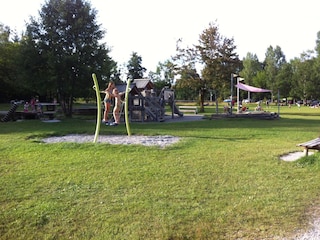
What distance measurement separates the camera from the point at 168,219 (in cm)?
476

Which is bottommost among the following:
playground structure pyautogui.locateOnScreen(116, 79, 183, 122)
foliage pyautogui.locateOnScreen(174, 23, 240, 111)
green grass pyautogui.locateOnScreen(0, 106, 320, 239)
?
green grass pyautogui.locateOnScreen(0, 106, 320, 239)

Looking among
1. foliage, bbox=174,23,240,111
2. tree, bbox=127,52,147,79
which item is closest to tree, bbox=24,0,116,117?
foliage, bbox=174,23,240,111

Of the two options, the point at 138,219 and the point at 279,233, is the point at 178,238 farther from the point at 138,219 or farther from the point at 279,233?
the point at 279,233

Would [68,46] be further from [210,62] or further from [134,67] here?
[134,67]

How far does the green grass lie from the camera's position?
4.52m

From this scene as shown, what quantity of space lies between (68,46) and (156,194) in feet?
71.0

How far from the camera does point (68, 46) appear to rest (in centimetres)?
2511

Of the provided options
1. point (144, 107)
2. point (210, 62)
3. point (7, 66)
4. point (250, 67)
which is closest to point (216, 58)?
point (210, 62)

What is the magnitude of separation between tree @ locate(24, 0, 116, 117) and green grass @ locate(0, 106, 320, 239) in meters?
15.5

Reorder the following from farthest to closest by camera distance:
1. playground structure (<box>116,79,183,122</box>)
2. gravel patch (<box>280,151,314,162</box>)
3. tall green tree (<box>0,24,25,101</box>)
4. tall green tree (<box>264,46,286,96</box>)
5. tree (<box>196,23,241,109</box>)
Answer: tall green tree (<box>264,46,286,96</box>) → tall green tree (<box>0,24,25,101</box>) → tree (<box>196,23,241,109</box>) → playground structure (<box>116,79,183,122</box>) → gravel patch (<box>280,151,314,162</box>)

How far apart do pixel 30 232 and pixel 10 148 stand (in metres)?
6.65

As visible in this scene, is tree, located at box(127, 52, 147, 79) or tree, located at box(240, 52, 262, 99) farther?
tree, located at box(240, 52, 262, 99)

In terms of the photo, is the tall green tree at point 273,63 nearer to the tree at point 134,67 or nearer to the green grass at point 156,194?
the tree at point 134,67

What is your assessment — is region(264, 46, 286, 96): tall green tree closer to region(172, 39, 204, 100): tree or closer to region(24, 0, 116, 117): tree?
region(172, 39, 204, 100): tree
